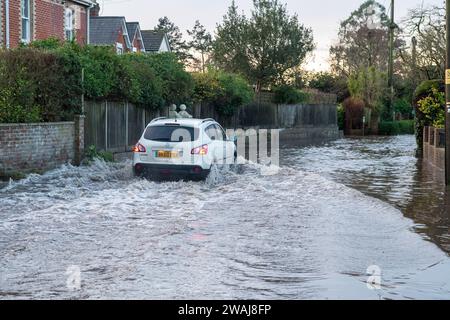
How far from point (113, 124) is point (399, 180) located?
28.6 feet

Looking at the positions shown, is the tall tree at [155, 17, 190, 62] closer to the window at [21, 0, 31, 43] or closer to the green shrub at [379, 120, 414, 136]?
the green shrub at [379, 120, 414, 136]

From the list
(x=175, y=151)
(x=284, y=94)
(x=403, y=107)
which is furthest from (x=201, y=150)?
(x=403, y=107)

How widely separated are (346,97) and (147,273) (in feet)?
169

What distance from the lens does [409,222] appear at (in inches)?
438

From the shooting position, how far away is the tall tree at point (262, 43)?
141ft

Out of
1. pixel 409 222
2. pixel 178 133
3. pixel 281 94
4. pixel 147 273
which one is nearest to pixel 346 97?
pixel 281 94

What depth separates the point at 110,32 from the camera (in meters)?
44.2

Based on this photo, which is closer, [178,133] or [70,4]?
[178,133]

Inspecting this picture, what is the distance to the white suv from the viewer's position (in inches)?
601

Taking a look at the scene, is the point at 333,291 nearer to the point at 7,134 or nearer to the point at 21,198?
the point at 21,198

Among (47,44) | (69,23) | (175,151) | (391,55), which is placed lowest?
(175,151)

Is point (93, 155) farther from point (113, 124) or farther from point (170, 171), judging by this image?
point (170, 171)

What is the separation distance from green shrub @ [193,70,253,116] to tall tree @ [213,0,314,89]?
9963 mm

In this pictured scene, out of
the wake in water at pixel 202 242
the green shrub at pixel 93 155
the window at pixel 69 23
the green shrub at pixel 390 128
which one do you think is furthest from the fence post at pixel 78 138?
the green shrub at pixel 390 128
